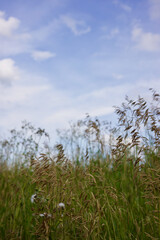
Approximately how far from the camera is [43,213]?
103 inches

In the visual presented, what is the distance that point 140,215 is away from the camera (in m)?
2.86

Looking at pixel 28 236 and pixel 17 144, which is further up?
pixel 17 144

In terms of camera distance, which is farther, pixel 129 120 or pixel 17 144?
pixel 17 144

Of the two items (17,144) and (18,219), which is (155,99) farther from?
(17,144)

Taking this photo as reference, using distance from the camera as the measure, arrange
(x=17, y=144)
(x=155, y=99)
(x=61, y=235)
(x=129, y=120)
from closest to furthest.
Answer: (x=61, y=235) → (x=129, y=120) → (x=155, y=99) → (x=17, y=144)

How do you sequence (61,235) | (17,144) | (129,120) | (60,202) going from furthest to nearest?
1. (17,144)
2. (129,120)
3. (60,202)
4. (61,235)

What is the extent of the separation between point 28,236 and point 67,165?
36.9 inches

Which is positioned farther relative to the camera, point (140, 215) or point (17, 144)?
point (17, 144)

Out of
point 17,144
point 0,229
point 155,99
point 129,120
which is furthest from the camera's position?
point 17,144

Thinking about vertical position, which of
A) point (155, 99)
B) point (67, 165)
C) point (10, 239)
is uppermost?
point (155, 99)

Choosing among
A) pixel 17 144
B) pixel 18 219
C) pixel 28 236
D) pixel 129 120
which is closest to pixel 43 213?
pixel 28 236

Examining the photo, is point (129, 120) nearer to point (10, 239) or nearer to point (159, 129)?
point (159, 129)

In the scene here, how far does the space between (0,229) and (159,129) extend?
2432 millimetres

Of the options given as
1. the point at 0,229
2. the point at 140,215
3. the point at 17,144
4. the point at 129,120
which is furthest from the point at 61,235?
the point at 17,144
